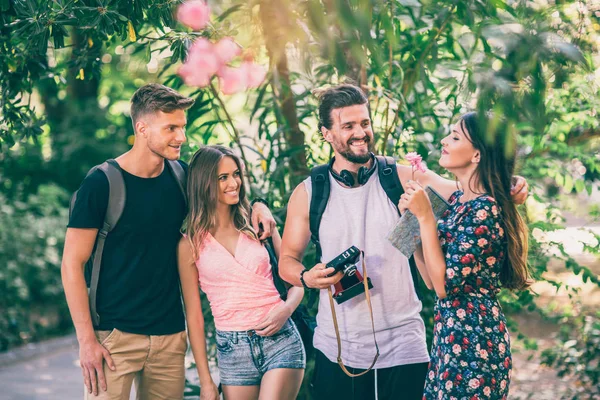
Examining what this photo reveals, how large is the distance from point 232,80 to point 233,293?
179 centimetres

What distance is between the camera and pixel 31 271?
376 inches

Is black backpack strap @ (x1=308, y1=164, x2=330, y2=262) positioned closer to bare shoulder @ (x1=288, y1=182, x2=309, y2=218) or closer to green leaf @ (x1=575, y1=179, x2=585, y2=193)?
bare shoulder @ (x1=288, y1=182, x2=309, y2=218)

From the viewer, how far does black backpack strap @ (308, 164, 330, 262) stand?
3572 millimetres

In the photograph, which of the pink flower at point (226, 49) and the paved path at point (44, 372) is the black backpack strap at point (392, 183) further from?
the paved path at point (44, 372)

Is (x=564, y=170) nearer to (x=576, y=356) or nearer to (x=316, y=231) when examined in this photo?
(x=576, y=356)

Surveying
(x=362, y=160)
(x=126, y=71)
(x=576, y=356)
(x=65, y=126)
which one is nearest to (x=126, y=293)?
(x=362, y=160)

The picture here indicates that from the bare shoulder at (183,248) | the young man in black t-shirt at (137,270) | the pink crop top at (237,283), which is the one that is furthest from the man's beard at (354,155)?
the bare shoulder at (183,248)

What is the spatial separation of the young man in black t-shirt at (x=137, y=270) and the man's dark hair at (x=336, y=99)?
0.67 meters

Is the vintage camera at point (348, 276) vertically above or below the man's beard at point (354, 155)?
below

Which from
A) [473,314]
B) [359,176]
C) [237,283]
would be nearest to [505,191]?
[473,314]

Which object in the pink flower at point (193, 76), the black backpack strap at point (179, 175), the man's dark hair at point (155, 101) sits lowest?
the black backpack strap at point (179, 175)

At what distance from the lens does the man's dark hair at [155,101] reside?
3.53 metres

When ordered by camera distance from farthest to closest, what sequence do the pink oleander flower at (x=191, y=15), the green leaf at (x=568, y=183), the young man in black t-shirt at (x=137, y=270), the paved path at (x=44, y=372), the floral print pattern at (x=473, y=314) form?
the paved path at (x=44, y=372) < the green leaf at (x=568, y=183) < the pink oleander flower at (x=191, y=15) < the young man in black t-shirt at (x=137, y=270) < the floral print pattern at (x=473, y=314)

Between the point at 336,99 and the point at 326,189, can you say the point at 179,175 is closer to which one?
the point at 326,189
